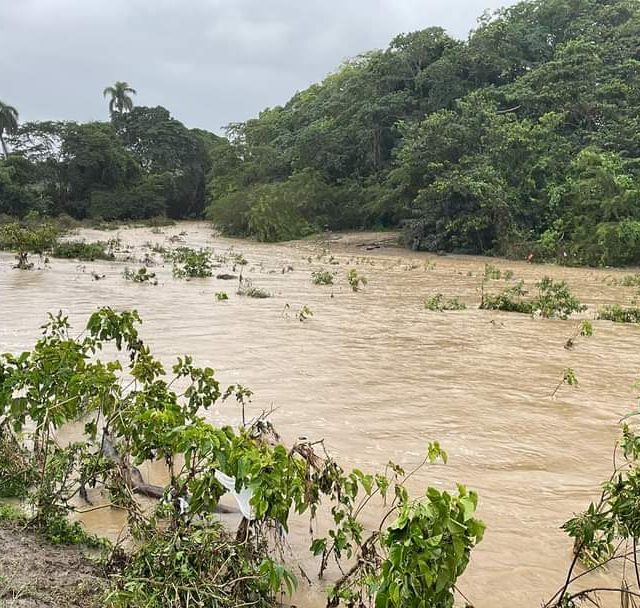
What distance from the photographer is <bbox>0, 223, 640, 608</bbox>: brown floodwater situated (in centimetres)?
361

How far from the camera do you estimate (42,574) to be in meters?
2.68

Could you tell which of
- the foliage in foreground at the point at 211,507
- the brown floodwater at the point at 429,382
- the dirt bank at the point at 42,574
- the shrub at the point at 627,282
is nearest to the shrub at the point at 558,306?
the brown floodwater at the point at 429,382

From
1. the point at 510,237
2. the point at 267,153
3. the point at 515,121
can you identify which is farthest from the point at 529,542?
the point at 267,153

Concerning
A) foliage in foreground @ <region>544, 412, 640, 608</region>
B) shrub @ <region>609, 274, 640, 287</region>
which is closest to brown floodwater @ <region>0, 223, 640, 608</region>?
foliage in foreground @ <region>544, 412, 640, 608</region>

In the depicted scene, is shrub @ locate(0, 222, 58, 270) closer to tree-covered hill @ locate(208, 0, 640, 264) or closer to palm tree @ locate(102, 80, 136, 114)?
tree-covered hill @ locate(208, 0, 640, 264)

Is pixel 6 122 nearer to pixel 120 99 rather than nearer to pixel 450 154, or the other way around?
pixel 120 99

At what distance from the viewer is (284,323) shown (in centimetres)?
956

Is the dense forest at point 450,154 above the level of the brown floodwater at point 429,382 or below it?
above

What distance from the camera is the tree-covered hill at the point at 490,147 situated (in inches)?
869

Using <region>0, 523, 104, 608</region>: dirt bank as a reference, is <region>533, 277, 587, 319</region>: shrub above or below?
above

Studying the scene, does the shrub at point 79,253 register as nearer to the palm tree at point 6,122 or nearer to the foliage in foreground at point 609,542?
the foliage in foreground at point 609,542

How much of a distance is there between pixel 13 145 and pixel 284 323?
Result: 133 feet

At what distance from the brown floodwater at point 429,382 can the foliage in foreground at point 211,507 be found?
1.09ft

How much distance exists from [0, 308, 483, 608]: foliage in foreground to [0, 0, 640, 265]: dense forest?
19.4 m
